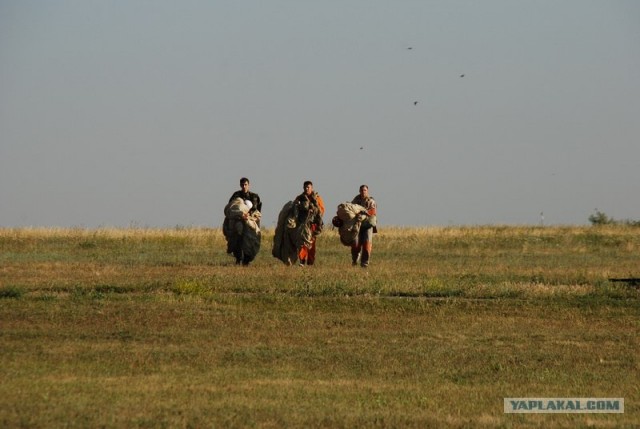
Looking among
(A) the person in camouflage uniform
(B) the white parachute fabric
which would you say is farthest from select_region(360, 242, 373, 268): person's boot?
(B) the white parachute fabric

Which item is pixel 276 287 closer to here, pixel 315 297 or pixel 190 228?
pixel 315 297

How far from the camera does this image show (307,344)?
16812mm

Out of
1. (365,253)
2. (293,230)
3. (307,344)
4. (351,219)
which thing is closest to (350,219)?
(351,219)

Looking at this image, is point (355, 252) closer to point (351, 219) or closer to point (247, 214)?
point (351, 219)

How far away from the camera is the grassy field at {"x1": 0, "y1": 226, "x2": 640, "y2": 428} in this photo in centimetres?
1230

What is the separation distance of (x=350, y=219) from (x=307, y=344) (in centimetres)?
1013

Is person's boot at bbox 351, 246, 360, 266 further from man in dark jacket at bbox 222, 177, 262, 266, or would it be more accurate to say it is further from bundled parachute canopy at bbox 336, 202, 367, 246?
man in dark jacket at bbox 222, 177, 262, 266

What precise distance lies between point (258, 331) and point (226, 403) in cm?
529

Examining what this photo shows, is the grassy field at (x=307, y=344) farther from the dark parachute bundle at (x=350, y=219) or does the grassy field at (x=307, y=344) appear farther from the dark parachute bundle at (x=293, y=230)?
the dark parachute bundle at (x=350, y=219)

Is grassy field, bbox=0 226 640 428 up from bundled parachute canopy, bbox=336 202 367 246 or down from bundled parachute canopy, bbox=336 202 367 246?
down

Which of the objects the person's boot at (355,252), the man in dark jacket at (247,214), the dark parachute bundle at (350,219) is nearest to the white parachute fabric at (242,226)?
the man in dark jacket at (247,214)

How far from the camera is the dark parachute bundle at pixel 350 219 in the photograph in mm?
26812

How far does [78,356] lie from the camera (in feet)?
49.6

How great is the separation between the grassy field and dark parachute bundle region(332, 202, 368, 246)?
33.8 inches
